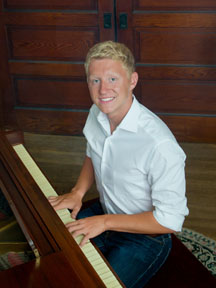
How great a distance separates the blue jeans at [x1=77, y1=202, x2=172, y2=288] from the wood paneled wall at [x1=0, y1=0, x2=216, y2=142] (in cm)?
232

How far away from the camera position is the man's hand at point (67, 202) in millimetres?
1699

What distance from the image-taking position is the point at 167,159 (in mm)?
1545

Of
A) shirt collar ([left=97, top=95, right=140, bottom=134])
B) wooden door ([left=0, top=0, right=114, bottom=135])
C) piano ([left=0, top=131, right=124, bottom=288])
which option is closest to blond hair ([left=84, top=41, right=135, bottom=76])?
shirt collar ([left=97, top=95, right=140, bottom=134])

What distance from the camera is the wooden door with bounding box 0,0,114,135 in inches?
151

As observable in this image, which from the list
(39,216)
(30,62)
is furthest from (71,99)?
(39,216)

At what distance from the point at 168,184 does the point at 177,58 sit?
93.8 inches

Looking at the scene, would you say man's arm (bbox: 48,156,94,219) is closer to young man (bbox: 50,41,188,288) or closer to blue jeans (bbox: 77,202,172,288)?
young man (bbox: 50,41,188,288)

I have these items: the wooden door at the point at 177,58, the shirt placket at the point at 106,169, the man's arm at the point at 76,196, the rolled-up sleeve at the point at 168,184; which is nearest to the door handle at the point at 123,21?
the wooden door at the point at 177,58

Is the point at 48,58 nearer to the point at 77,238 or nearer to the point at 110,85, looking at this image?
the point at 110,85

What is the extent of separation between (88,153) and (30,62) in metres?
2.29

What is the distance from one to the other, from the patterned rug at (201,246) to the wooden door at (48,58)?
1.78 m

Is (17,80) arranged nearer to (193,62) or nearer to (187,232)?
(193,62)

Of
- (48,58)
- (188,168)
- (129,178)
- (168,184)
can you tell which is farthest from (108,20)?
(168,184)

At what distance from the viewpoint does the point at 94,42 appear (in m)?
3.89
